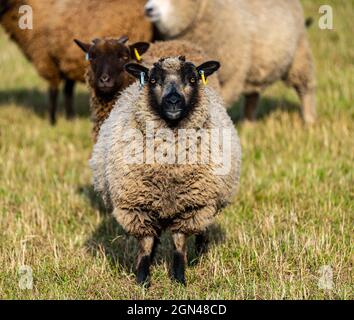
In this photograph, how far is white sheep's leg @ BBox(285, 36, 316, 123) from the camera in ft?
32.5

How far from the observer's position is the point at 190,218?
5102mm

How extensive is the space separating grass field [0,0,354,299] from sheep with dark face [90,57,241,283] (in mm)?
377

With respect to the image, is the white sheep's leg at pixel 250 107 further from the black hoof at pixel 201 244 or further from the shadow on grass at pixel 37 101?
the black hoof at pixel 201 244

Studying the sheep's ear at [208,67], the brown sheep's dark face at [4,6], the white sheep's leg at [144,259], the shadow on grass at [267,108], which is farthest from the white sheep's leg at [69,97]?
the white sheep's leg at [144,259]

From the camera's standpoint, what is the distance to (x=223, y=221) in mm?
6336

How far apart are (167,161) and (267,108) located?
6.41 m

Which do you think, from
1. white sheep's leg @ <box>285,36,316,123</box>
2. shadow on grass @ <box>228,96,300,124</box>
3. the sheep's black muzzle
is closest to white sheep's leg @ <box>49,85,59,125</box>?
shadow on grass @ <box>228,96,300,124</box>

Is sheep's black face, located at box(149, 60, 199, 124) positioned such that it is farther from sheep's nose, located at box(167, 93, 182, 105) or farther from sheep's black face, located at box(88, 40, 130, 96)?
sheep's black face, located at box(88, 40, 130, 96)

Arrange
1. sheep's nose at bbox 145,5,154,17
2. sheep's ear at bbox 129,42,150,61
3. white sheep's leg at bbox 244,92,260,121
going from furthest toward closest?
white sheep's leg at bbox 244,92,260,121, sheep's nose at bbox 145,5,154,17, sheep's ear at bbox 129,42,150,61

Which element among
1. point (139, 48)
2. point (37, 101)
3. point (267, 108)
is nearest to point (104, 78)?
point (139, 48)

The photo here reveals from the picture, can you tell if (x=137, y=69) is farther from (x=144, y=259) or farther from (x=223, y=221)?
(x=223, y=221)

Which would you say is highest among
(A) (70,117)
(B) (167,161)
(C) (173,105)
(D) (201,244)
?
(C) (173,105)

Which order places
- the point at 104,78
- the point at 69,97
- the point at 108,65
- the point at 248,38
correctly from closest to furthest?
1. the point at 104,78
2. the point at 108,65
3. the point at 248,38
4. the point at 69,97

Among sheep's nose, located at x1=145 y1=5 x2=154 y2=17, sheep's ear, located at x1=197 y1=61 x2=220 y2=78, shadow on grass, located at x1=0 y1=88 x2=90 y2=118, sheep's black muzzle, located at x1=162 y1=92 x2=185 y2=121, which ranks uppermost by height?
sheep's ear, located at x1=197 y1=61 x2=220 y2=78
